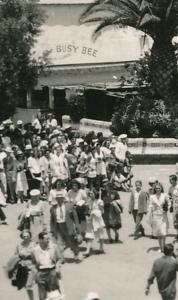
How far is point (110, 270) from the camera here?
46.1 feet

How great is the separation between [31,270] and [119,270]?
8.59ft

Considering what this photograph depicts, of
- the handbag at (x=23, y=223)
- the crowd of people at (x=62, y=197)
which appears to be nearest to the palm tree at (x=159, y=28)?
the crowd of people at (x=62, y=197)

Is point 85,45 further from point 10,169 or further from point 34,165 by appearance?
point 10,169

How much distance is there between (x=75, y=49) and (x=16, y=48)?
9.94m

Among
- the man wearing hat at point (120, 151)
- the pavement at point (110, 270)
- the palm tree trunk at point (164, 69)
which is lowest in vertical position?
the pavement at point (110, 270)

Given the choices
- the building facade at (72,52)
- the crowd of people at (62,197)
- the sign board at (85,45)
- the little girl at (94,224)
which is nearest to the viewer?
the crowd of people at (62,197)

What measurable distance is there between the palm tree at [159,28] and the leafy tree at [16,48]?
2.67 meters

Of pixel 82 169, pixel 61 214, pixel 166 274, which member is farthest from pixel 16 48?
pixel 166 274

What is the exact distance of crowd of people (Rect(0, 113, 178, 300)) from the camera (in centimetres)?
1182

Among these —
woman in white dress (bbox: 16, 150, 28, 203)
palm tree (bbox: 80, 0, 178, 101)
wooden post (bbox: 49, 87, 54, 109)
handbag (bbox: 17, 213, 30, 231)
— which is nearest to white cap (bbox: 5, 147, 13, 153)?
woman in white dress (bbox: 16, 150, 28, 203)

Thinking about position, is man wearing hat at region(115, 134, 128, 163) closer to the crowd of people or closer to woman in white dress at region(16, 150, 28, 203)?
the crowd of people

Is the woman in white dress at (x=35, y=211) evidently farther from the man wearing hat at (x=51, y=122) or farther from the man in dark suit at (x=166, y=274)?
the man wearing hat at (x=51, y=122)

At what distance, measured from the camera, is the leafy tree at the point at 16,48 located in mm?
27078

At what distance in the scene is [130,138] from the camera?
83.7 ft
